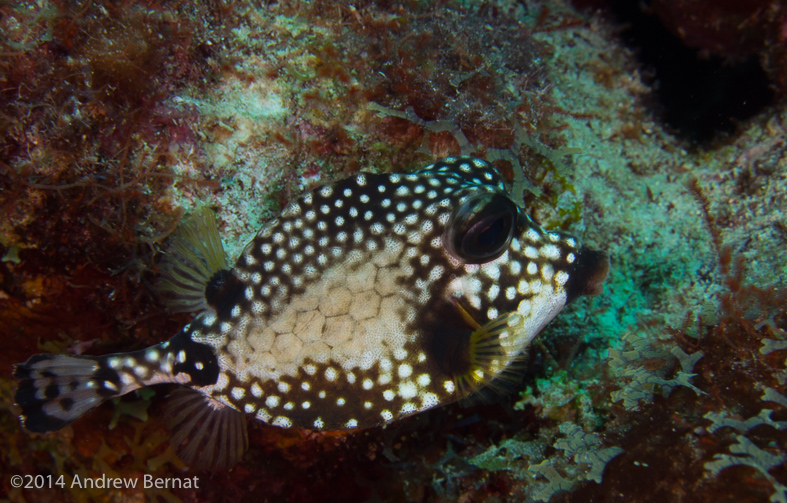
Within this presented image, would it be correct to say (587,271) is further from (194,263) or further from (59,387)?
(59,387)

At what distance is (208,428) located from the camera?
9.55 ft

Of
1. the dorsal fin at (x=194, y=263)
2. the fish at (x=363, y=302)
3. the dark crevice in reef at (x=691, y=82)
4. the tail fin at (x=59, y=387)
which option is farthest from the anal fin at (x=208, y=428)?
the dark crevice in reef at (x=691, y=82)

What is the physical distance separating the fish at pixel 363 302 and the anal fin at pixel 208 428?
26 centimetres

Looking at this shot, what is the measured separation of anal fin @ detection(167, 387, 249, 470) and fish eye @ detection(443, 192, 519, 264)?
204cm

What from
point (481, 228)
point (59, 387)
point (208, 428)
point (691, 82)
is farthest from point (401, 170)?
point (691, 82)

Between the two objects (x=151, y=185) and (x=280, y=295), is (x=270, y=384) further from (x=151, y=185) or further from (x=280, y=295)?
(x=151, y=185)

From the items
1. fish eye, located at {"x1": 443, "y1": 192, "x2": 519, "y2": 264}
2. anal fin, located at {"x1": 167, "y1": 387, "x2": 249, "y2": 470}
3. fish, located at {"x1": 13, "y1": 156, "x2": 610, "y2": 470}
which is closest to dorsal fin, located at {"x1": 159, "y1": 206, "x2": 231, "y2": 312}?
fish, located at {"x1": 13, "y1": 156, "x2": 610, "y2": 470}

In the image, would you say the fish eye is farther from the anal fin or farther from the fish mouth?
the anal fin

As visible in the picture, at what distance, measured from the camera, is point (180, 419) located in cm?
284

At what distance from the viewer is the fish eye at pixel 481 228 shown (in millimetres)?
2209

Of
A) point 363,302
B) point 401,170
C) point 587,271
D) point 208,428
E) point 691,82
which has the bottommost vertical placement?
point 208,428

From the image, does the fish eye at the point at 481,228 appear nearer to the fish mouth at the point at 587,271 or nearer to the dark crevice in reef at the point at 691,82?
the fish mouth at the point at 587,271

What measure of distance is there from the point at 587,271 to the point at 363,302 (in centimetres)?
154

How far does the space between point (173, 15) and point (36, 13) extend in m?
0.90
